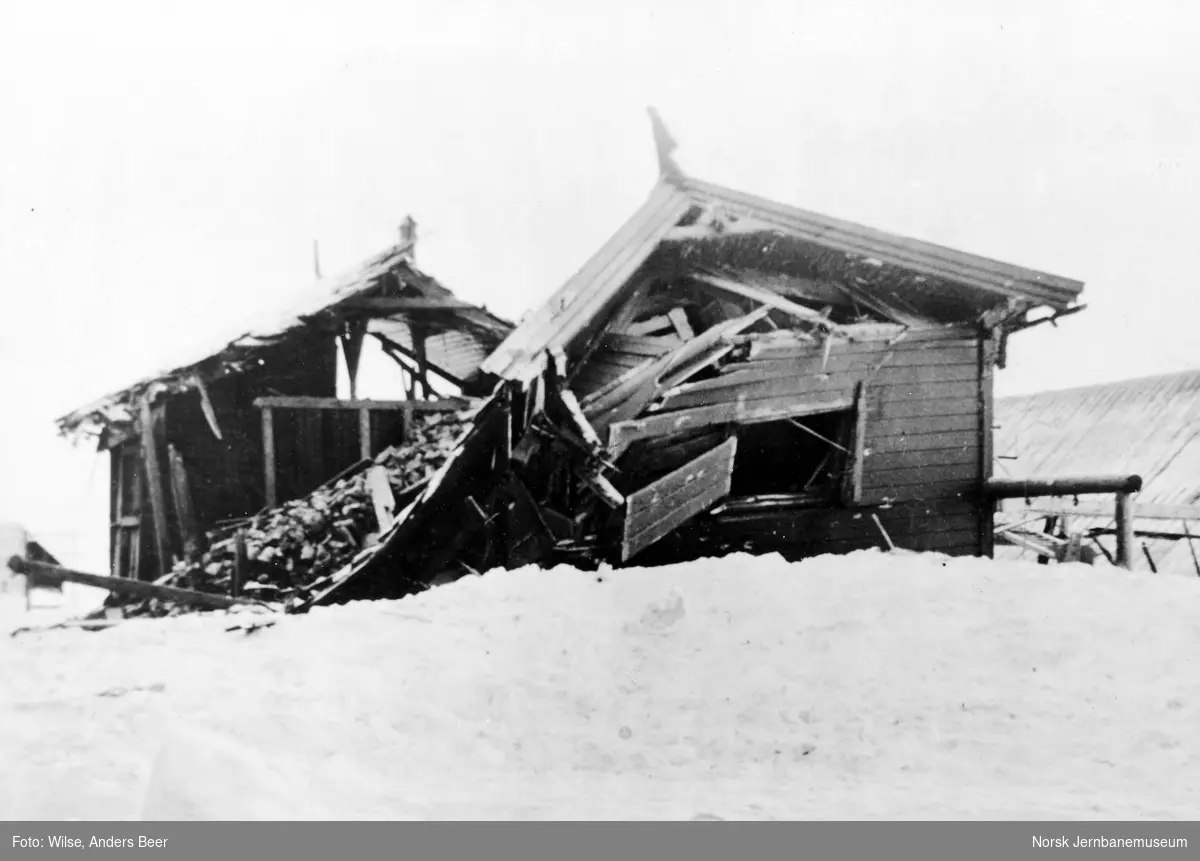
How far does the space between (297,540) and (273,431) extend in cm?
212

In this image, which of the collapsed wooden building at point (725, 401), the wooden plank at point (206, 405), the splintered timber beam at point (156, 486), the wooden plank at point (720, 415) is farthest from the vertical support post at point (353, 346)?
the wooden plank at point (720, 415)

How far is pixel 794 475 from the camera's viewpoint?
8.12 meters

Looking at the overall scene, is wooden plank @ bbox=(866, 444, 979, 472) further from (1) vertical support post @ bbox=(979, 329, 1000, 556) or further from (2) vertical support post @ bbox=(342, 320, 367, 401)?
(2) vertical support post @ bbox=(342, 320, 367, 401)

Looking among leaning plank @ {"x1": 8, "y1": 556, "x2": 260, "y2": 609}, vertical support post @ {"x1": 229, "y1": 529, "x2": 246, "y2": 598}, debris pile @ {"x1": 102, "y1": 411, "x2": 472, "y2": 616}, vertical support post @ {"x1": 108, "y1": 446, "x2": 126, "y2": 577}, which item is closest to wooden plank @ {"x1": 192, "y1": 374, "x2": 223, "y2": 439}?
debris pile @ {"x1": 102, "y1": 411, "x2": 472, "y2": 616}

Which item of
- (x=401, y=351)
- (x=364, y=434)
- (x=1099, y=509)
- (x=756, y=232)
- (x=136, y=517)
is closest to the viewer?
(x=756, y=232)

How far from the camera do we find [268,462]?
35.4 feet

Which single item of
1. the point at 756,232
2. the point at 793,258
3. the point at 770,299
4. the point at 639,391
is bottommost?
the point at 639,391

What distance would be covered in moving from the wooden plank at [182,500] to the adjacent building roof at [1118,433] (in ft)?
40.3

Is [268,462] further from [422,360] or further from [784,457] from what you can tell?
[784,457]

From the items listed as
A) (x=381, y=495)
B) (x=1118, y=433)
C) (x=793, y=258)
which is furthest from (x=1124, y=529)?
(x=1118, y=433)

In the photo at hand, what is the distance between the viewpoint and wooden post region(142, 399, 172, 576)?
32.6 ft

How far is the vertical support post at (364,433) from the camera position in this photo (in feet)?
36.8
